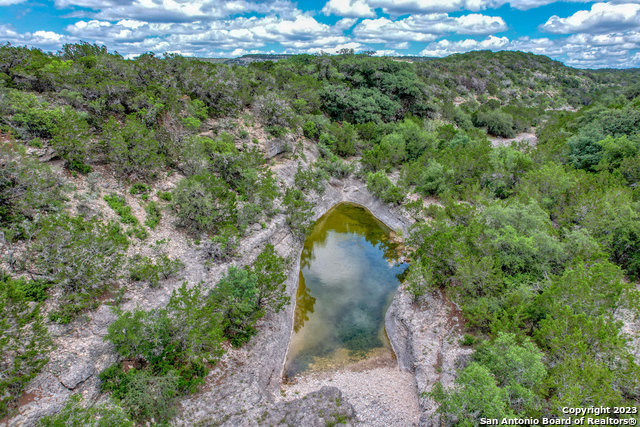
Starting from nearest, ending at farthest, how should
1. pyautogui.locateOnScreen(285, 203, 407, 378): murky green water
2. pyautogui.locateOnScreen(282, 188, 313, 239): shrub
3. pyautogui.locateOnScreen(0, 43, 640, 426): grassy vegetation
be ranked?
pyautogui.locateOnScreen(0, 43, 640, 426): grassy vegetation, pyautogui.locateOnScreen(285, 203, 407, 378): murky green water, pyautogui.locateOnScreen(282, 188, 313, 239): shrub

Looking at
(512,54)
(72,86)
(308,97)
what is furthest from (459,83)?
(72,86)

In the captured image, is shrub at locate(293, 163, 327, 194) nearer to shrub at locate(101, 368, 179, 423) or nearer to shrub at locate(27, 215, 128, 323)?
shrub at locate(27, 215, 128, 323)

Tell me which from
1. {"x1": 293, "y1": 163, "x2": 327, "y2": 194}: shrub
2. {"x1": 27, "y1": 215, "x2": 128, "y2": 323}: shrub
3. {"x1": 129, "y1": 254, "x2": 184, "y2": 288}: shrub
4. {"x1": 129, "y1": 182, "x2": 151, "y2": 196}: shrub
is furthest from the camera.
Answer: {"x1": 293, "y1": 163, "x2": 327, "y2": 194}: shrub

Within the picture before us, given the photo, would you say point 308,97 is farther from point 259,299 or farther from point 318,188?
point 259,299

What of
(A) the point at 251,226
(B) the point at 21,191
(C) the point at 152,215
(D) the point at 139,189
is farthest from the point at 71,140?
(A) the point at 251,226

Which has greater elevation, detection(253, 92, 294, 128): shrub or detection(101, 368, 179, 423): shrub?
detection(253, 92, 294, 128): shrub

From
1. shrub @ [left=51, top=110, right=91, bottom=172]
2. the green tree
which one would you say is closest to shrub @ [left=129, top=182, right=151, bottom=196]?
shrub @ [left=51, top=110, right=91, bottom=172]

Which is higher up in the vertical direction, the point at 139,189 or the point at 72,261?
the point at 139,189

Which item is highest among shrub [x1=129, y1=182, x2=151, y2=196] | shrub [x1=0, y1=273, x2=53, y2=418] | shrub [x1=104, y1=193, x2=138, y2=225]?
shrub [x1=129, y1=182, x2=151, y2=196]

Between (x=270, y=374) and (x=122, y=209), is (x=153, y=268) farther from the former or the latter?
(x=270, y=374)
